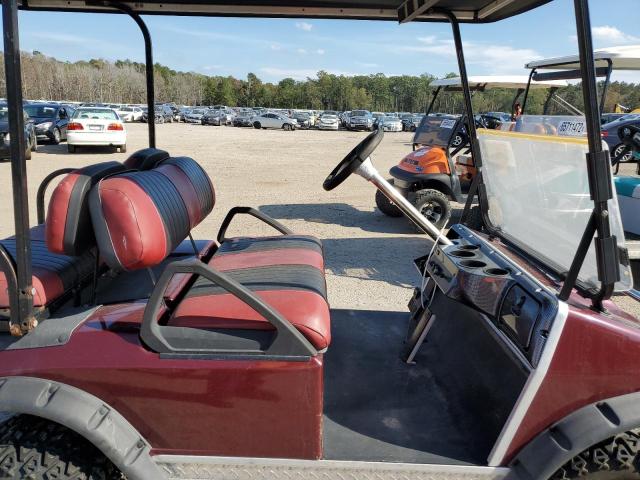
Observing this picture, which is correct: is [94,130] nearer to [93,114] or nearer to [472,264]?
[93,114]

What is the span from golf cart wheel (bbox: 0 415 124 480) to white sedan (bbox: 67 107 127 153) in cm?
1460

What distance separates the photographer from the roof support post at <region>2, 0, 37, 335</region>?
1.57 metres

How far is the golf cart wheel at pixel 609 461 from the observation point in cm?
152

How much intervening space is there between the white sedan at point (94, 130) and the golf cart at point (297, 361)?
13977mm

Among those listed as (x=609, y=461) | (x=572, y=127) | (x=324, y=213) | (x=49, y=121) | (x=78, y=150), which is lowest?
(x=324, y=213)

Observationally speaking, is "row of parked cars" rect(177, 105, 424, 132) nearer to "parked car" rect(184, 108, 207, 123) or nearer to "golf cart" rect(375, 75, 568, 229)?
"parked car" rect(184, 108, 207, 123)

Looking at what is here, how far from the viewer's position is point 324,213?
8.28 meters

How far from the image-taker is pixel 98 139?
1496 cm

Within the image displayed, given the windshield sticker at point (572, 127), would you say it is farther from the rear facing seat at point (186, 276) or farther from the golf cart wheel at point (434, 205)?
the golf cart wheel at point (434, 205)

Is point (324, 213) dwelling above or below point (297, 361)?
below

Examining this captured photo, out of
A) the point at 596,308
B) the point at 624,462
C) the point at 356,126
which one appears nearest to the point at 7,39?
the point at 596,308

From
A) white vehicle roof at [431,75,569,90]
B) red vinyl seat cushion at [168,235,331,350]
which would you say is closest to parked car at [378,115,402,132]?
white vehicle roof at [431,75,569,90]

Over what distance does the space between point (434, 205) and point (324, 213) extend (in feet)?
6.41

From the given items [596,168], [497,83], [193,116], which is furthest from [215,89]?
[596,168]
